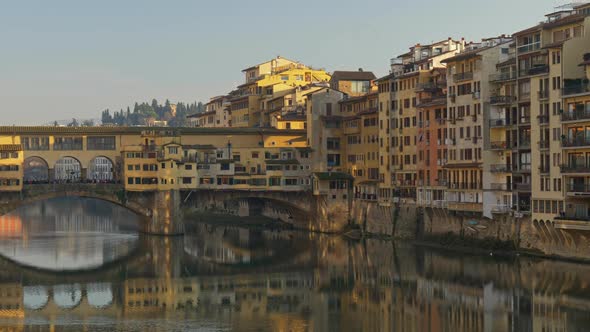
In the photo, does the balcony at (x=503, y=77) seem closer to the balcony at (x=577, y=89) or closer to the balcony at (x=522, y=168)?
the balcony at (x=522, y=168)

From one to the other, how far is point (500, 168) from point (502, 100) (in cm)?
453

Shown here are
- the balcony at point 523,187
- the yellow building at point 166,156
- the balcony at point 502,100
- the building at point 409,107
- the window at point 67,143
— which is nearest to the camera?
the balcony at point 523,187

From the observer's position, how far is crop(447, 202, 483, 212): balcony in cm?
7194

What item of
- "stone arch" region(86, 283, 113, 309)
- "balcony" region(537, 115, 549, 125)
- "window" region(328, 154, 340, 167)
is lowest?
"stone arch" region(86, 283, 113, 309)

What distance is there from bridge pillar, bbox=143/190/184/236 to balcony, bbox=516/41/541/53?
3558cm

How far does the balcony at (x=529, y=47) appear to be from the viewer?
2640 inches

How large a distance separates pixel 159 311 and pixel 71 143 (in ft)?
146

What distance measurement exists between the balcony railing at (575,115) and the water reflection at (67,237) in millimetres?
32974

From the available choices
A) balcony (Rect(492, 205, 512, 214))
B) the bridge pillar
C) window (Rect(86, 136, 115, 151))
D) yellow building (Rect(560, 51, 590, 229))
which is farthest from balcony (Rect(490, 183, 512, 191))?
window (Rect(86, 136, 115, 151))

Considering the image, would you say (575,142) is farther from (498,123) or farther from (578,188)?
(498,123)

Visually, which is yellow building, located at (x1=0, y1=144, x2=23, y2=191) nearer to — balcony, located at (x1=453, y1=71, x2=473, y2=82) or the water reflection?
the water reflection

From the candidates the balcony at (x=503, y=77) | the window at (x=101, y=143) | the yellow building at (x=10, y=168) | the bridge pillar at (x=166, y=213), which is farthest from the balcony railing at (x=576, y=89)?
the yellow building at (x=10, y=168)

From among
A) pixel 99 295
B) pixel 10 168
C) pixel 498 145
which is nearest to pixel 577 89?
pixel 498 145

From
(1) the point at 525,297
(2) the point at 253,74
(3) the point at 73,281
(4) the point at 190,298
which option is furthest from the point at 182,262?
(2) the point at 253,74
